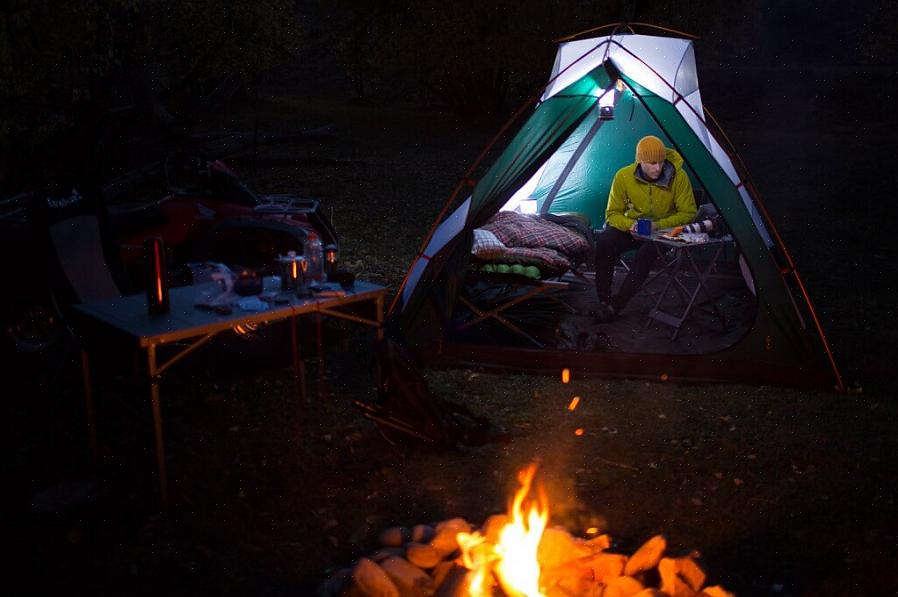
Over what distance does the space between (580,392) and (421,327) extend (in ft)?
4.11

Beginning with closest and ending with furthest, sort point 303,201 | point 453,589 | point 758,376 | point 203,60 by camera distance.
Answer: point 453,589 → point 758,376 → point 303,201 → point 203,60

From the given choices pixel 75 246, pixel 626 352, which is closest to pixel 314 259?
pixel 75 246

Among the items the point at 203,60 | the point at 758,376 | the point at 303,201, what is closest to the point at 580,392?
the point at 758,376

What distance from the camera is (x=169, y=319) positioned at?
405 centimetres

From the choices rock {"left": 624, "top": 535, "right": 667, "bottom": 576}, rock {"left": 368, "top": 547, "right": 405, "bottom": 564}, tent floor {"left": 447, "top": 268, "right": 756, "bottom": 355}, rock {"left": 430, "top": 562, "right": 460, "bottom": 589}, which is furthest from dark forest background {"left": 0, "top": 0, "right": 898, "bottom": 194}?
rock {"left": 624, "top": 535, "right": 667, "bottom": 576}

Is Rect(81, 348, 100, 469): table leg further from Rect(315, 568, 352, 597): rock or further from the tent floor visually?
the tent floor

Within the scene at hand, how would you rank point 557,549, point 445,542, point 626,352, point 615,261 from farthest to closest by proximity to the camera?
point 615,261 → point 626,352 → point 445,542 → point 557,549

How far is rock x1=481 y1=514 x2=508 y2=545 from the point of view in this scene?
3.44 m

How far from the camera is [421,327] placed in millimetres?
5848

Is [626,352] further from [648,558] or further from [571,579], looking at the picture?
[571,579]

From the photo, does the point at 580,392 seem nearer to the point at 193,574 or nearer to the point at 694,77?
the point at 193,574

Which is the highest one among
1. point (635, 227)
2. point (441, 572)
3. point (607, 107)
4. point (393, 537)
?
point (607, 107)

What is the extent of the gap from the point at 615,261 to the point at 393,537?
157 inches

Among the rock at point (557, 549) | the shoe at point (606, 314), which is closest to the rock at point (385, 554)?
the rock at point (557, 549)
